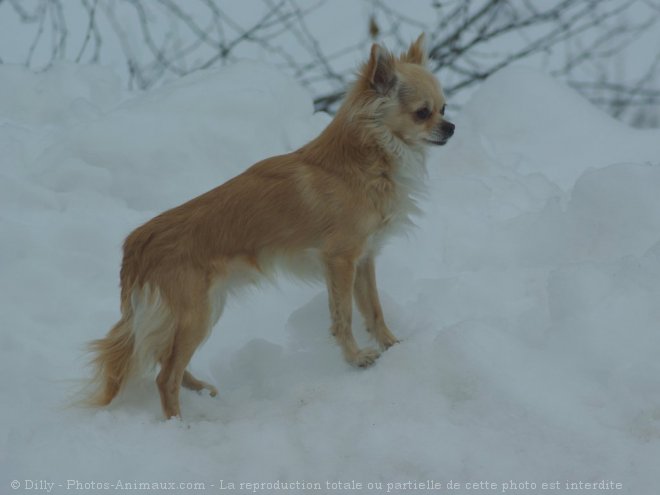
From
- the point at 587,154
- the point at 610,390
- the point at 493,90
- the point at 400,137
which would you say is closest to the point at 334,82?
the point at 493,90

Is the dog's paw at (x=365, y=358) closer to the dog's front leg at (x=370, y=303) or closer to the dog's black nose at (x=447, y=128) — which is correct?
the dog's front leg at (x=370, y=303)

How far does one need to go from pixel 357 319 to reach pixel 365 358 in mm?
397

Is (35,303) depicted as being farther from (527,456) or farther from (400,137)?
(527,456)

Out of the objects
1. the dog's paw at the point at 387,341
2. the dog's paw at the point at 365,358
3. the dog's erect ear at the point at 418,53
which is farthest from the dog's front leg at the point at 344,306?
the dog's erect ear at the point at 418,53

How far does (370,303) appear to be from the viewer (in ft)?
11.6

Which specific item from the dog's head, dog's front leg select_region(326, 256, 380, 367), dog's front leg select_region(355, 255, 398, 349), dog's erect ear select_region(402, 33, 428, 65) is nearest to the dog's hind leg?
dog's front leg select_region(326, 256, 380, 367)

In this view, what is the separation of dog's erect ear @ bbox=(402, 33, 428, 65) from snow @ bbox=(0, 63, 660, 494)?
0.63m

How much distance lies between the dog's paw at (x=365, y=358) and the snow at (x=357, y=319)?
6 centimetres

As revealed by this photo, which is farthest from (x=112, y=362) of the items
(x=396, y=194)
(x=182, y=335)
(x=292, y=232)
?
(x=396, y=194)

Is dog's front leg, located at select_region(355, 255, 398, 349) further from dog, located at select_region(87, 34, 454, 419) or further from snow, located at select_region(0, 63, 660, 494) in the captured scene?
snow, located at select_region(0, 63, 660, 494)

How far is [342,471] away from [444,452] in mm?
323

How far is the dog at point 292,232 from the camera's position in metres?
3.17

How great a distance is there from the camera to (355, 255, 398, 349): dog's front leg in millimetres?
3521

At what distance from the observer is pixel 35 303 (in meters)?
3.71
